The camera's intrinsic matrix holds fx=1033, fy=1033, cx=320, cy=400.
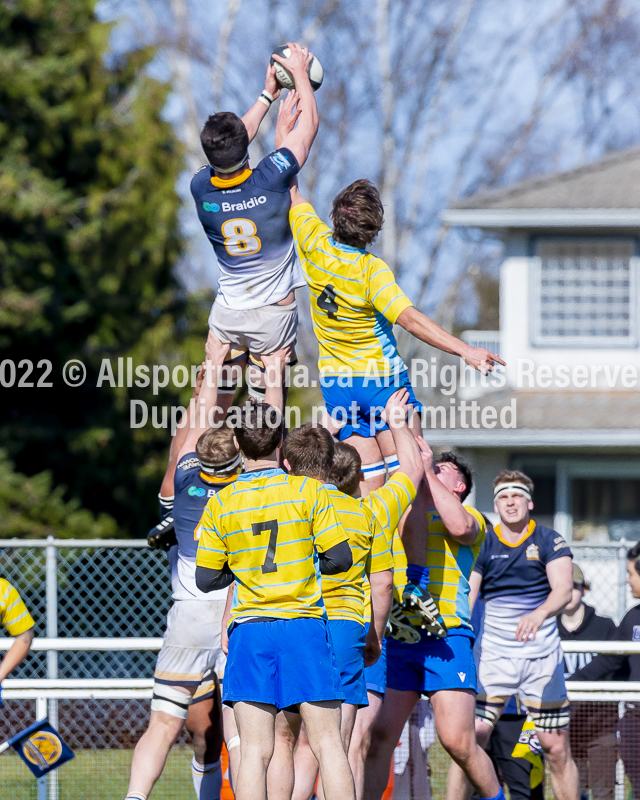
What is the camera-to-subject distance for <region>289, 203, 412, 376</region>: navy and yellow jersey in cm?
524

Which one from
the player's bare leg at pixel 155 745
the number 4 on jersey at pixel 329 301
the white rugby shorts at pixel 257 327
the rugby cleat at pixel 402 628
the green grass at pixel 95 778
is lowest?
the green grass at pixel 95 778

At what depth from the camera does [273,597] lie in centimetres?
417

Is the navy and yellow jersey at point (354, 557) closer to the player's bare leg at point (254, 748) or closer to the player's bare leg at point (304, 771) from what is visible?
the player's bare leg at point (254, 748)

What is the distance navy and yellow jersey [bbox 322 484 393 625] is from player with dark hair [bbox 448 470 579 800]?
172cm

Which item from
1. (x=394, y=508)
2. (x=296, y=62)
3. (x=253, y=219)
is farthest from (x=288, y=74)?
(x=394, y=508)

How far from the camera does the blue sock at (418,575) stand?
5305 millimetres

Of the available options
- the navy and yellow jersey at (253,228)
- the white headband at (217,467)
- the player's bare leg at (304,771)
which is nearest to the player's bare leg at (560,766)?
the player's bare leg at (304,771)

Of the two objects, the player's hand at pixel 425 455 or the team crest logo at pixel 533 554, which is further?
the team crest logo at pixel 533 554

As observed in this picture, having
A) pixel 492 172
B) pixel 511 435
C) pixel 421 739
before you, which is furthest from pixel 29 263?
pixel 492 172

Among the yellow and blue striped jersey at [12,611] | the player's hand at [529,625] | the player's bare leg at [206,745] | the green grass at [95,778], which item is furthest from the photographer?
the green grass at [95,778]

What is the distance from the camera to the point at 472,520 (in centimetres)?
532

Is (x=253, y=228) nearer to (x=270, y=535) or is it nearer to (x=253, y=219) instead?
(x=253, y=219)

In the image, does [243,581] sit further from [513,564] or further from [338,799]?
[513,564]

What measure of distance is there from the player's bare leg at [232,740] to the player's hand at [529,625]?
179cm
